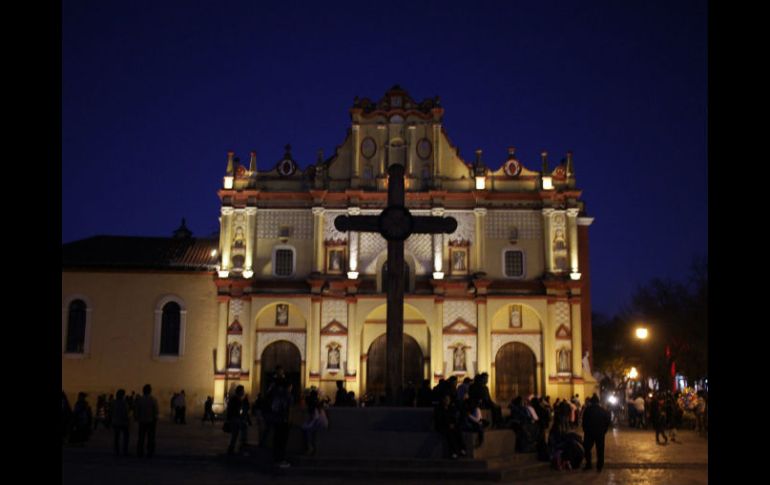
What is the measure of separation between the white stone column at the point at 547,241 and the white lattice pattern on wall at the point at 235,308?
1682 centimetres

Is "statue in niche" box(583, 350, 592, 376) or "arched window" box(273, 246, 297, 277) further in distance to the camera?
"arched window" box(273, 246, 297, 277)

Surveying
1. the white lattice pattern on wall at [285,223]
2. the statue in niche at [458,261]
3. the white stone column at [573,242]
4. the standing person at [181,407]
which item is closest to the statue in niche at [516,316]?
the white stone column at [573,242]

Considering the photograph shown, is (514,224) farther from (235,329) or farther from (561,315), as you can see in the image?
(235,329)

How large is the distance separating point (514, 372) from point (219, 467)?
26536 millimetres

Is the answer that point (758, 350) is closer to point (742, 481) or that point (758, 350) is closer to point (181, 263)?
point (742, 481)

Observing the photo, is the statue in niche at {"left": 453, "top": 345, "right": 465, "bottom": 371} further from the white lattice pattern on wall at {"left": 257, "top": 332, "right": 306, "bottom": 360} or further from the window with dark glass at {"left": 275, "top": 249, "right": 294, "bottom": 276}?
the window with dark glass at {"left": 275, "top": 249, "right": 294, "bottom": 276}

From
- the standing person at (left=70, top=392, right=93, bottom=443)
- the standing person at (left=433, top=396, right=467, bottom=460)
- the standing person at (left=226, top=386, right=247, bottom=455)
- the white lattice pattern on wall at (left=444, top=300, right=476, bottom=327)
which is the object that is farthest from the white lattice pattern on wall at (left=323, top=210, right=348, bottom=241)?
the standing person at (left=433, top=396, right=467, bottom=460)

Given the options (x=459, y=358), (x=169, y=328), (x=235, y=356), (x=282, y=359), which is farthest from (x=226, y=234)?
(x=459, y=358)

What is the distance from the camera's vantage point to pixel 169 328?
43.6m

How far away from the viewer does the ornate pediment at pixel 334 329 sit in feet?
138

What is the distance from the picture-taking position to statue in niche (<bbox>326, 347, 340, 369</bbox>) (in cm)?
4172

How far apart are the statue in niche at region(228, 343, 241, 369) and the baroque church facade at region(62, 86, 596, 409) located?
0.07 metres

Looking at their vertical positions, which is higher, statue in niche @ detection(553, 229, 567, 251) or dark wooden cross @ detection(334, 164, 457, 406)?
statue in niche @ detection(553, 229, 567, 251)

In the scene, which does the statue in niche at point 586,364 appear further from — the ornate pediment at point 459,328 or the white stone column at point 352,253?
the white stone column at point 352,253
